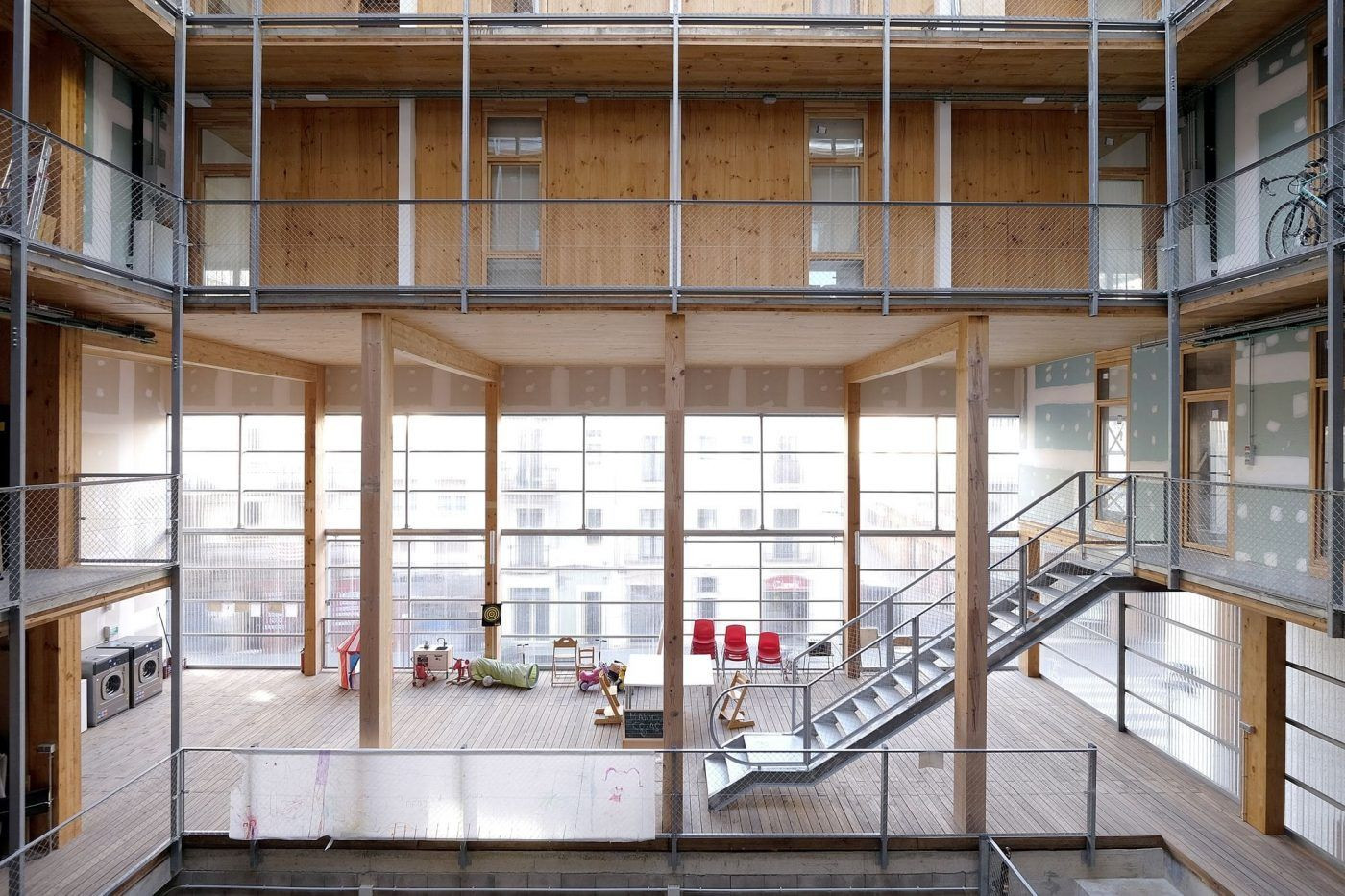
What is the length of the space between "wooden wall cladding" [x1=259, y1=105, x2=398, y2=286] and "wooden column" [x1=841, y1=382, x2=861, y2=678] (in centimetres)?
758

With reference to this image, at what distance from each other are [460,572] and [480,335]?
5255mm

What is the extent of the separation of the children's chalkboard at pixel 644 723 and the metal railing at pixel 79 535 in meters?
5.19

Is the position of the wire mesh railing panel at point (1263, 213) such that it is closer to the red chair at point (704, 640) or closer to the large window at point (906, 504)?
the large window at point (906, 504)

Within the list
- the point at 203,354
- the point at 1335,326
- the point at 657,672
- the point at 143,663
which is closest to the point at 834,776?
the point at 657,672

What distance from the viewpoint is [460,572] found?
1357 centimetres

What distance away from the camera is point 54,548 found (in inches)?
317

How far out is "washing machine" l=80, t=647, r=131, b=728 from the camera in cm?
1074

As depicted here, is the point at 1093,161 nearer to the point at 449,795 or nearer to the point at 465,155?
the point at 465,155

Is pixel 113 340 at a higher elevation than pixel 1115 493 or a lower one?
higher

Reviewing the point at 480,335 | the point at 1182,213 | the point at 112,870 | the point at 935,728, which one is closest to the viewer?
the point at 112,870

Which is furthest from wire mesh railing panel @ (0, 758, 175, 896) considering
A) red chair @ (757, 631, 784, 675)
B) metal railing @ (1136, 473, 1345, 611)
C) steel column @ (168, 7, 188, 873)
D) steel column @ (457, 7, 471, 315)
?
metal railing @ (1136, 473, 1345, 611)

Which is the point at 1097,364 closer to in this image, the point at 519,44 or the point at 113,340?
the point at 519,44

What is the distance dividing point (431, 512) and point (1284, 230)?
11967 mm

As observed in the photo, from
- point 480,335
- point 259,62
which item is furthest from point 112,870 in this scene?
point 259,62
